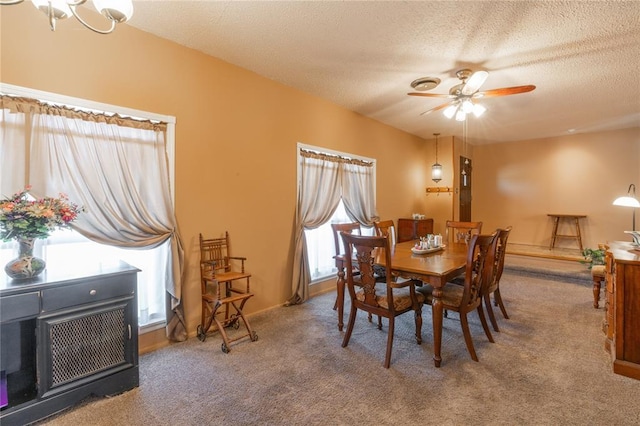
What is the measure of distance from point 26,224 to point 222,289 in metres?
1.76

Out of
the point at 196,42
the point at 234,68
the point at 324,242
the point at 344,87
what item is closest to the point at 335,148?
the point at 344,87

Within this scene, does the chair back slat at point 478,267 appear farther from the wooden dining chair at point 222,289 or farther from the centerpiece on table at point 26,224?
the centerpiece on table at point 26,224

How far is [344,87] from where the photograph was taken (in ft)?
12.5

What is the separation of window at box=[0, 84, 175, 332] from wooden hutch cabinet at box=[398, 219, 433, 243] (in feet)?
14.3

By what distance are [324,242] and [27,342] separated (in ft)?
10.8

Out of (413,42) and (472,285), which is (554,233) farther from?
(413,42)

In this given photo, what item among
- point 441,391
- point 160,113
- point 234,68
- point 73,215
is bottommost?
point 441,391

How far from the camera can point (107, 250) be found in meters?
2.49

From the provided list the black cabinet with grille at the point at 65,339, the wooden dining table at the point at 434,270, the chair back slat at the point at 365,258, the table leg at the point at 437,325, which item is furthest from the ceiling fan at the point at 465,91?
the black cabinet with grille at the point at 65,339

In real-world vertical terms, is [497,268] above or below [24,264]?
below

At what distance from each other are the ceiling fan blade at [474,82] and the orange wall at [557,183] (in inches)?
198

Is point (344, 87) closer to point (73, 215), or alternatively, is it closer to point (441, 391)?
point (73, 215)

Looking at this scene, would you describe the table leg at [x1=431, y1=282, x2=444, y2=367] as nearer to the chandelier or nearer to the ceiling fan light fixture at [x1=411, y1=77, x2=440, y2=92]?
the ceiling fan light fixture at [x1=411, y1=77, x2=440, y2=92]

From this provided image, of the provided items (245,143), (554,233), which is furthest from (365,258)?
(554,233)
